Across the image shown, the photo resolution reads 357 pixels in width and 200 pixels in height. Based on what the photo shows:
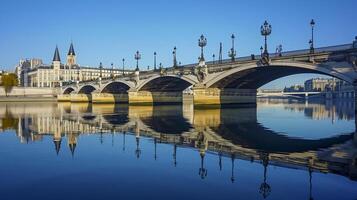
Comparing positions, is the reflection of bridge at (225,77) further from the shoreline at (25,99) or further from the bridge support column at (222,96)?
the shoreline at (25,99)

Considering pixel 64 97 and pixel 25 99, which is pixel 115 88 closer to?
pixel 64 97

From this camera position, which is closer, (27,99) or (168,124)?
(168,124)

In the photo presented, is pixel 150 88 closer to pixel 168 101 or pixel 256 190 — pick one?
pixel 168 101

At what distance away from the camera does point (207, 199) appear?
28.8ft

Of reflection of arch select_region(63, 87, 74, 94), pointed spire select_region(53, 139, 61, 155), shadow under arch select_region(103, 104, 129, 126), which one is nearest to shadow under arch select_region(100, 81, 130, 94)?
reflection of arch select_region(63, 87, 74, 94)

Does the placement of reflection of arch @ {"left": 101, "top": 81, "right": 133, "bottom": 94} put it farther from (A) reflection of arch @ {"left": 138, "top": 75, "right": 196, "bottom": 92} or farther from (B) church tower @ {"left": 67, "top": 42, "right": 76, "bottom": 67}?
(B) church tower @ {"left": 67, "top": 42, "right": 76, "bottom": 67}

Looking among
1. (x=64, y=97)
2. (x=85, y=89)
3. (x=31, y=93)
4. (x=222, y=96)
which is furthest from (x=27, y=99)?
(x=222, y=96)

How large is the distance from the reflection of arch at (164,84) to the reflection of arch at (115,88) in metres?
11.9

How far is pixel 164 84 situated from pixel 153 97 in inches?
184

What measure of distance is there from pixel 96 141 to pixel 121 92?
76812mm

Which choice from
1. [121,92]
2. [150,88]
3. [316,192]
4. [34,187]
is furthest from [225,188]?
[121,92]

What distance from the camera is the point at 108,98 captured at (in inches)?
3548

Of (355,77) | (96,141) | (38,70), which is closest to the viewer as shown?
(96,141)

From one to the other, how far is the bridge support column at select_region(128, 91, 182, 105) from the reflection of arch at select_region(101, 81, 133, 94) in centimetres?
1134
